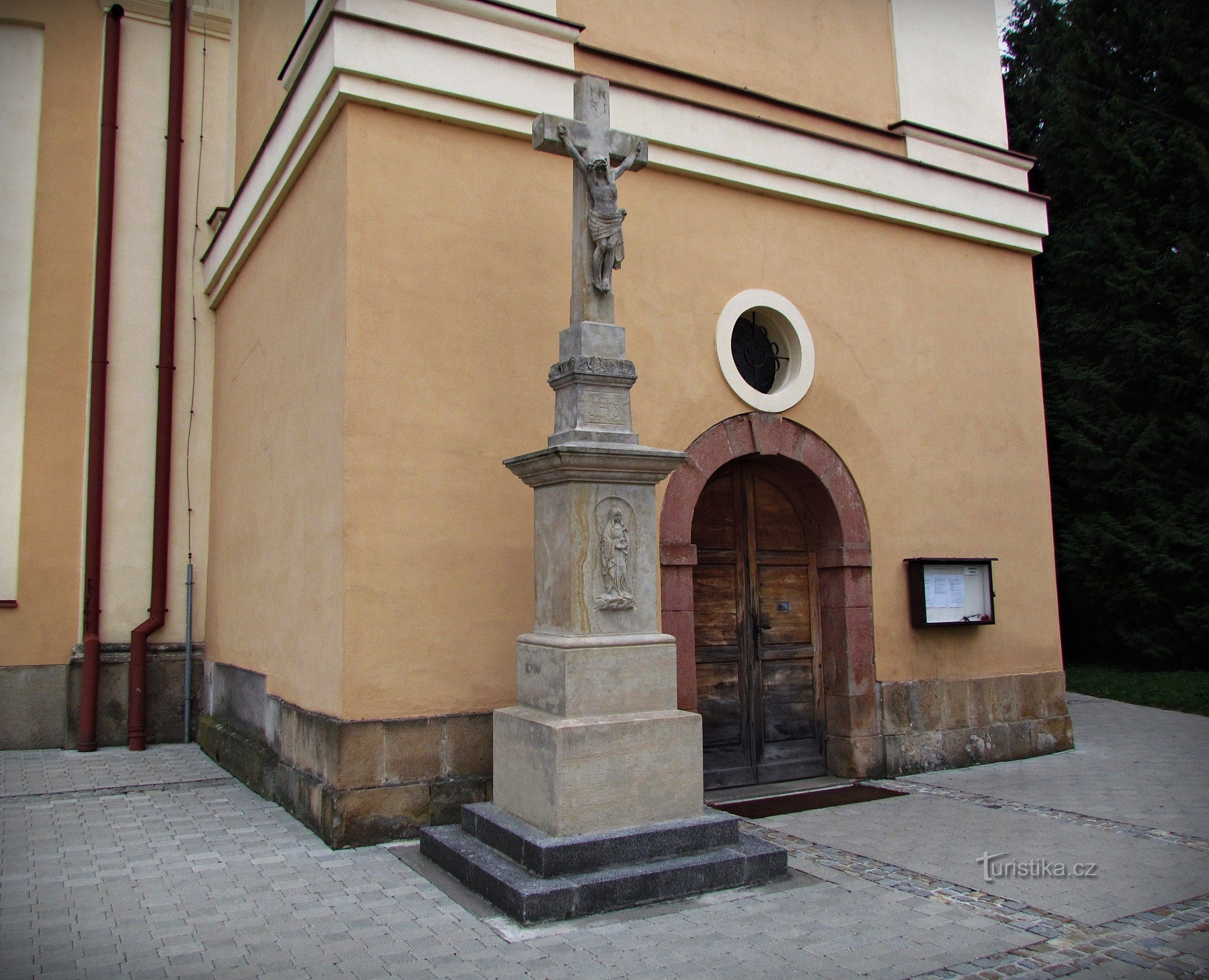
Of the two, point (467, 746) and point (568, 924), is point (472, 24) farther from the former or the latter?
point (568, 924)

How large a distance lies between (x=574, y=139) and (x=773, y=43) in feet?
12.1

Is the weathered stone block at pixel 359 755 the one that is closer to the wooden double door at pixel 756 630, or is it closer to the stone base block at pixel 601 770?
the stone base block at pixel 601 770

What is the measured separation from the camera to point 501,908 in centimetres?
447

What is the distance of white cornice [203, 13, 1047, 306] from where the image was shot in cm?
624

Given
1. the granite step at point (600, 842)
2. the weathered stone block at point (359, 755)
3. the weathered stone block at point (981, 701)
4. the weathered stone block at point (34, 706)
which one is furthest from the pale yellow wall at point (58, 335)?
the weathered stone block at point (981, 701)

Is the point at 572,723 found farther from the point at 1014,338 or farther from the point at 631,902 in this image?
the point at 1014,338

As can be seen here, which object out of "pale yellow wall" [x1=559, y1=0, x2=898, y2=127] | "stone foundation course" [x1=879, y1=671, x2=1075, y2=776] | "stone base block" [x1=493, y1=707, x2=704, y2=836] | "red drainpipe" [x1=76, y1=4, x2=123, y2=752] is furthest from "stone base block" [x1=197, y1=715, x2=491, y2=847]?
"pale yellow wall" [x1=559, y1=0, x2=898, y2=127]

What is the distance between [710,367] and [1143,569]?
370 inches

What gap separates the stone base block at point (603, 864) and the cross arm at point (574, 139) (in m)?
3.63

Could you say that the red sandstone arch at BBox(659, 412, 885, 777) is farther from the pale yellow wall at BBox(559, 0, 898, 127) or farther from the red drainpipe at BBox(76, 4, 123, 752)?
the red drainpipe at BBox(76, 4, 123, 752)

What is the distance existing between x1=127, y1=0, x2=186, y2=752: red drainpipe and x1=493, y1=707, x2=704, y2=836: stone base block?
5.09m

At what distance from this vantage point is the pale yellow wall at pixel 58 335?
880 centimetres

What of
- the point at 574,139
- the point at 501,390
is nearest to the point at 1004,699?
the point at 501,390

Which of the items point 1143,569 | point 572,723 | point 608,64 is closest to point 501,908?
point 572,723
